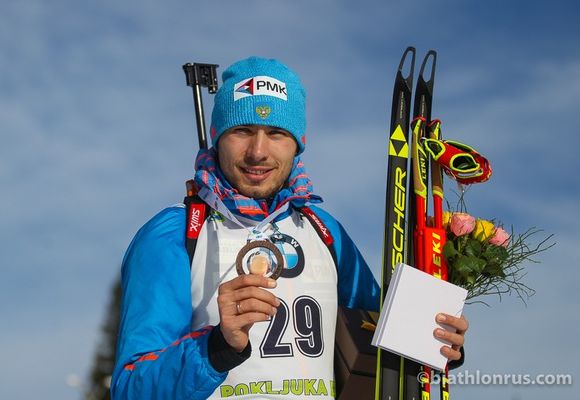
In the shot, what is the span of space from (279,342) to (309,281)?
0.37 meters

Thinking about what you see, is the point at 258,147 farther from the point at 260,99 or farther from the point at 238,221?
the point at 238,221

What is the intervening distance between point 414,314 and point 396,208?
0.75 meters

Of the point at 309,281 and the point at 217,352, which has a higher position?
the point at 309,281

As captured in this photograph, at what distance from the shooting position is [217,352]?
3.49 metres

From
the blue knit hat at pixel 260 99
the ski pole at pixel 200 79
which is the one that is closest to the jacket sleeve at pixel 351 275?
the blue knit hat at pixel 260 99

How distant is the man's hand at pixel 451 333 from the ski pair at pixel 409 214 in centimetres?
25

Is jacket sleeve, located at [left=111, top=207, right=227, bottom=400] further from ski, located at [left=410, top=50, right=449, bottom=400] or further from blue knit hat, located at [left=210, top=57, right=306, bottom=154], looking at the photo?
ski, located at [left=410, top=50, right=449, bottom=400]

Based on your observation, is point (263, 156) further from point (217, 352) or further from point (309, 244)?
point (217, 352)

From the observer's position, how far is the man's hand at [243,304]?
3.35 meters

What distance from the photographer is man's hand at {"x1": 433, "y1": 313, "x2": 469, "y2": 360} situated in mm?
4172

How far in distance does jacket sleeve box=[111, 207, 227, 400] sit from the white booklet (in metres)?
0.97

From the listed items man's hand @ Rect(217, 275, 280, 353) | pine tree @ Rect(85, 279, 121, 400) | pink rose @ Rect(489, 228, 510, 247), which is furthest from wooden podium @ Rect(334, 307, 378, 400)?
pine tree @ Rect(85, 279, 121, 400)

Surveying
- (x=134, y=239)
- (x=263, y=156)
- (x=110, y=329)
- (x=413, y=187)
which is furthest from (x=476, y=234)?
(x=110, y=329)

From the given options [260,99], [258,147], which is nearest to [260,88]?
[260,99]
